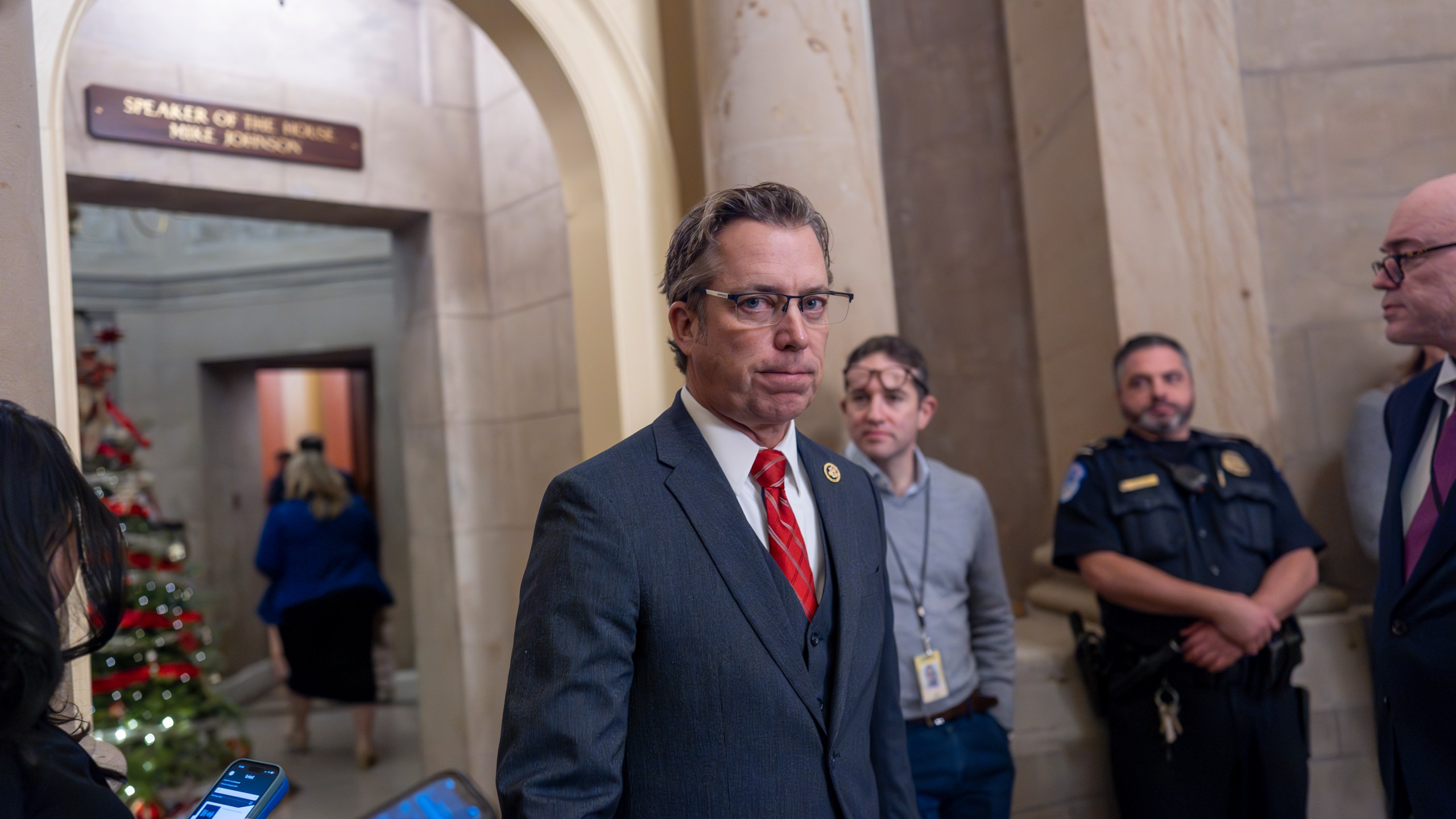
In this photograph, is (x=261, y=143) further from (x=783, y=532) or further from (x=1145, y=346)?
(x=783, y=532)

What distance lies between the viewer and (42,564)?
1198mm

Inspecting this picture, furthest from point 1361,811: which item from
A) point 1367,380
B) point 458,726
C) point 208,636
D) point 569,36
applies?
point 208,636

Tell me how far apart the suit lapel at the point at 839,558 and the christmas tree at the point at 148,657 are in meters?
4.05

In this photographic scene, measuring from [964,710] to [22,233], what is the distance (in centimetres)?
236

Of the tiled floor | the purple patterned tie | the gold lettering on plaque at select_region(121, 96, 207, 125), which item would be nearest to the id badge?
the purple patterned tie

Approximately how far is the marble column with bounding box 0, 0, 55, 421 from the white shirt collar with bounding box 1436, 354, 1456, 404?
276cm

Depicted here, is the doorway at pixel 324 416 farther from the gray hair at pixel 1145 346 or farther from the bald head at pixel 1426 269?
the bald head at pixel 1426 269

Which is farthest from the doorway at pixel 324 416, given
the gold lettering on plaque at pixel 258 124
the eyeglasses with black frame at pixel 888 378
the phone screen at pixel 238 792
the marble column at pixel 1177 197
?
the phone screen at pixel 238 792

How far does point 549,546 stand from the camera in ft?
4.68

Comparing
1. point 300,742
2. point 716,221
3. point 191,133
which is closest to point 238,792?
point 716,221

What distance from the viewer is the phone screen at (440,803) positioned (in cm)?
82

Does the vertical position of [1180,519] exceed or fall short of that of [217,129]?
it falls short

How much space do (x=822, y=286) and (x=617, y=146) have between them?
2.36 metres

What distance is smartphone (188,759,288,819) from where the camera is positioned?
1266 millimetres
